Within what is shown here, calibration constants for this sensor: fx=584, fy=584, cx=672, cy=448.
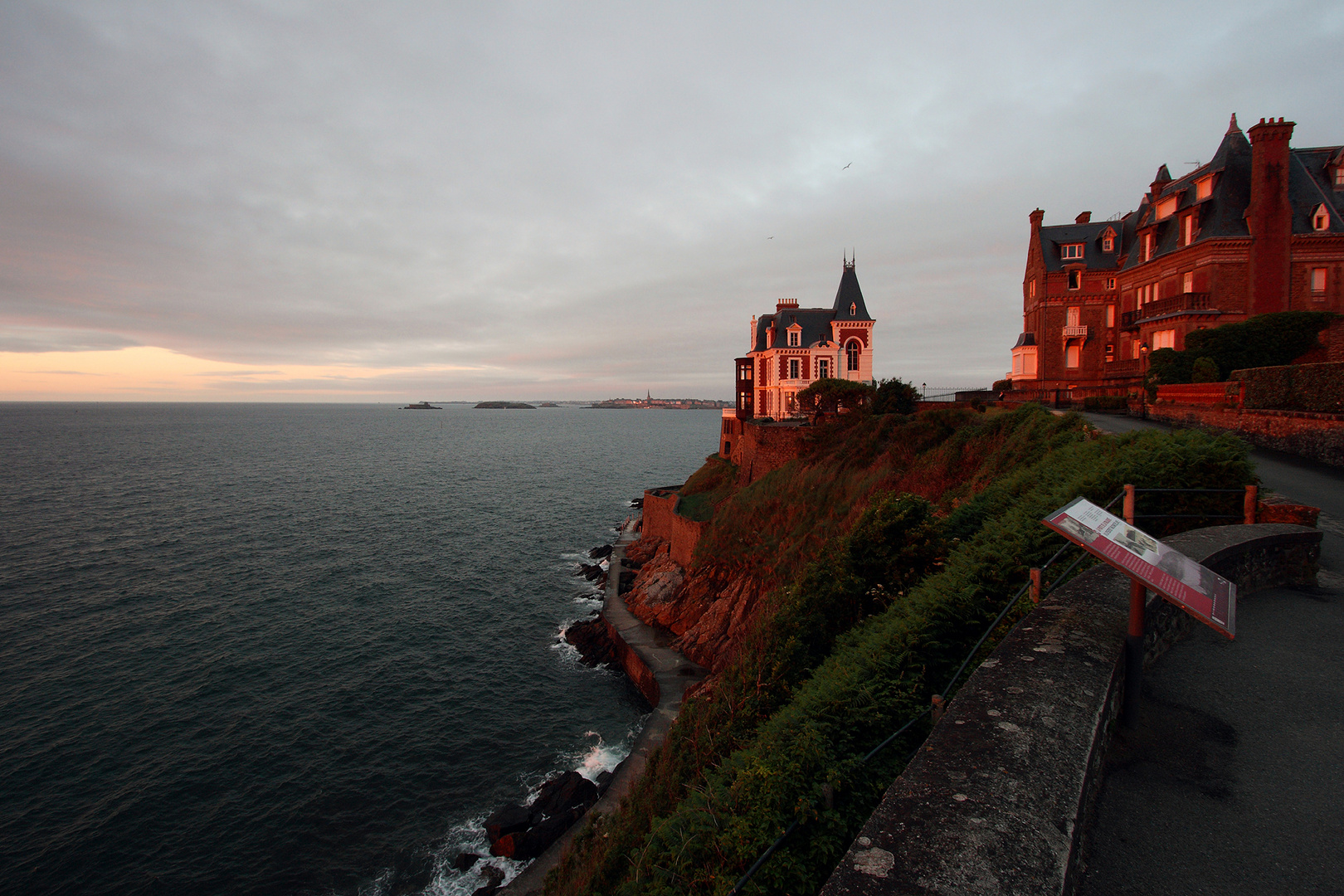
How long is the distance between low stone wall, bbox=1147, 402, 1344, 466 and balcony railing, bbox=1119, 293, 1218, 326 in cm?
1302

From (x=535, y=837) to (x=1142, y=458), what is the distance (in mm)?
19682

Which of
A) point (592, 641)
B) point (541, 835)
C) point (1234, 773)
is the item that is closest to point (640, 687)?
point (592, 641)

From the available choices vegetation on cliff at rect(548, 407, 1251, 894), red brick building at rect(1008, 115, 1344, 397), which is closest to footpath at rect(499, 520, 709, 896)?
vegetation on cliff at rect(548, 407, 1251, 894)

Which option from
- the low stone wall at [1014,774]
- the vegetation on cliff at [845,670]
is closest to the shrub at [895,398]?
the vegetation on cliff at [845,670]

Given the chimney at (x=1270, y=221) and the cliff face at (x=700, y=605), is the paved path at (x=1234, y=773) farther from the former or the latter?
the chimney at (x=1270, y=221)

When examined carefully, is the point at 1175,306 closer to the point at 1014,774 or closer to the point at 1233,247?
the point at 1233,247

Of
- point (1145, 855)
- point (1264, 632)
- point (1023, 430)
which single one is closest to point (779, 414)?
point (1023, 430)

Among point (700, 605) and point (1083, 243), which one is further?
point (1083, 243)

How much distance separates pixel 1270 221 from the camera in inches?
1257

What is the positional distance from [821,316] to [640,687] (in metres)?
39.5

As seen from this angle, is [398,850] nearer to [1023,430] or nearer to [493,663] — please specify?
[493,663]

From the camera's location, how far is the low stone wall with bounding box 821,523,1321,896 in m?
3.52

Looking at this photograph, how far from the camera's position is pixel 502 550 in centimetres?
4856

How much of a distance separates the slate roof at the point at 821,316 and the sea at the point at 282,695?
83.6 ft
